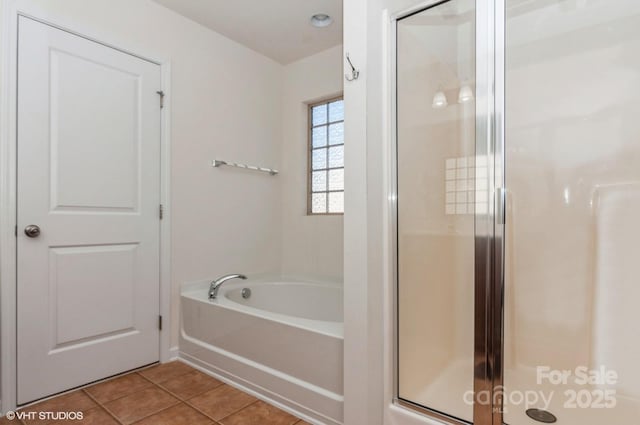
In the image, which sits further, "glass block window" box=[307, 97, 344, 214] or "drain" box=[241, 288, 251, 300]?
"glass block window" box=[307, 97, 344, 214]

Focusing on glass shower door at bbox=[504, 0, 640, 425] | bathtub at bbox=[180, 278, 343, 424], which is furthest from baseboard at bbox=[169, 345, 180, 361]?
glass shower door at bbox=[504, 0, 640, 425]

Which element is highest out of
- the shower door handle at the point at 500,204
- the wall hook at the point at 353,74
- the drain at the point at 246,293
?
the wall hook at the point at 353,74

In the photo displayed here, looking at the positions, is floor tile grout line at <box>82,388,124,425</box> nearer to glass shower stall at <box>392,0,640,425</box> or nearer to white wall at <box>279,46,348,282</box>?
glass shower stall at <box>392,0,640,425</box>

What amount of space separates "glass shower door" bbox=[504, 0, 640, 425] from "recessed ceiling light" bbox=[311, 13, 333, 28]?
1312 mm

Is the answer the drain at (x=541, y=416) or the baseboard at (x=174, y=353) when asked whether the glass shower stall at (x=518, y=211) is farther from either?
the baseboard at (x=174, y=353)

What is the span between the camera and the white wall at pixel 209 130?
221 cm

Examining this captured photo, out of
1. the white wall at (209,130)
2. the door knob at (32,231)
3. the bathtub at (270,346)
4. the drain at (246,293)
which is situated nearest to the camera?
the bathtub at (270,346)

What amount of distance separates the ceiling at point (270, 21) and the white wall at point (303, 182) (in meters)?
0.18

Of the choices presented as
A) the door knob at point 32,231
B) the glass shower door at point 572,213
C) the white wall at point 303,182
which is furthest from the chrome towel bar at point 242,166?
the glass shower door at point 572,213

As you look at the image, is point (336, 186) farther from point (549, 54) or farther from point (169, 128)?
point (549, 54)

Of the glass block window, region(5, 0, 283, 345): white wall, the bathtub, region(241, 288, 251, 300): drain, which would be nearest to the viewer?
the bathtub

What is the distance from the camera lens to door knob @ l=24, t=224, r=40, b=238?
1.79 meters

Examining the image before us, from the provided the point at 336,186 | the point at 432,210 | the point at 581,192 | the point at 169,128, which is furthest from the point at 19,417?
the point at 581,192

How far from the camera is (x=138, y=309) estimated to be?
7.30 ft
